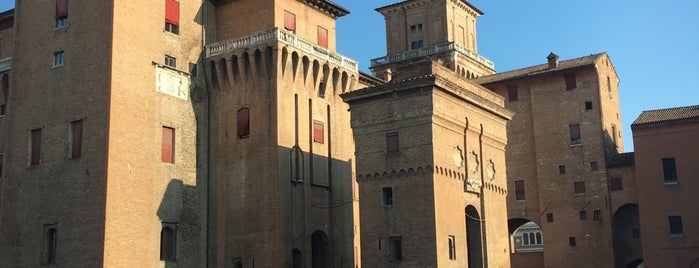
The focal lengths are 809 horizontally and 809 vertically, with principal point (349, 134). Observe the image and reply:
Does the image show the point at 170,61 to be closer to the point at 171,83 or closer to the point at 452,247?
the point at 171,83

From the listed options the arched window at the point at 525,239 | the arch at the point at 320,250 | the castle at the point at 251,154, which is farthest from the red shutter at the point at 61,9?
the arched window at the point at 525,239

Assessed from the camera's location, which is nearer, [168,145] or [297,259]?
[168,145]

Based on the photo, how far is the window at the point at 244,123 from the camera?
42.0 meters

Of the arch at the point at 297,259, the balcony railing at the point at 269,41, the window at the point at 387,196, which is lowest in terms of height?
the arch at the point at 297,259

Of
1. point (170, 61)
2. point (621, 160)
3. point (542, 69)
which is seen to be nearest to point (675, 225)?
point (621, 160)

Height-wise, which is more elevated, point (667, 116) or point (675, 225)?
point (667, 116)

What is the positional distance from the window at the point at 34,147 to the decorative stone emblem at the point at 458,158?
20633mm

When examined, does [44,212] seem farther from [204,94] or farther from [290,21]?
[290,21]

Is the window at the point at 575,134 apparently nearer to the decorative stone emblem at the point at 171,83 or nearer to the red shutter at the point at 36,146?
the decorative stone emblem at the point at 171,83

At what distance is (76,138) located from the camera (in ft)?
128

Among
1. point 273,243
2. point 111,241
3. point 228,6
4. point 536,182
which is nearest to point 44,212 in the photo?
point 111,241

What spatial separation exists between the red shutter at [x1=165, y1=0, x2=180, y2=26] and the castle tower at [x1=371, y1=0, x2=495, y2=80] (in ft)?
70.1

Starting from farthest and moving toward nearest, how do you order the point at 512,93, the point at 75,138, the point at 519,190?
the point at 512,93
the point at 519,190
the point at 75,138

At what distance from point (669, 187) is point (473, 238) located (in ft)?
44.3
